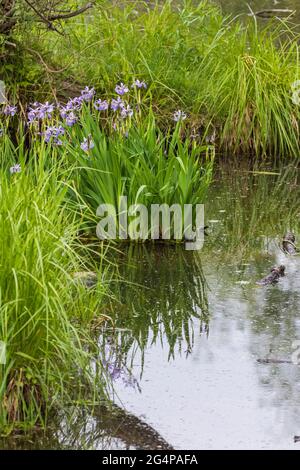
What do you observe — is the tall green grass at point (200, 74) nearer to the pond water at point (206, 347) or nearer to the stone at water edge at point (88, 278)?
the pond water at point (206, 347)

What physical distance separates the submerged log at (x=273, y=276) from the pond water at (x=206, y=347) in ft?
0.17

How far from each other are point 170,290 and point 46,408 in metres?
2.09

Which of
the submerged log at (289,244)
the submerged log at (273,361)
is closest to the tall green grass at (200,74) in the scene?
the submerged log at (289,244)

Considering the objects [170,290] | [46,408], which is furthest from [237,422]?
[170,290]

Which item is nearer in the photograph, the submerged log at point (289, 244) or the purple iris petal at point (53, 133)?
the purple iris petal at point (53, 133)

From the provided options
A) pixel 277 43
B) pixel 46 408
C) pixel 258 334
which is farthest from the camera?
pixel 277 43

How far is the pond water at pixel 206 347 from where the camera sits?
4.49 meters

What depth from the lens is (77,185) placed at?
735 centimetres

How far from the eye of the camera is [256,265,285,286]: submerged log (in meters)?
6.48

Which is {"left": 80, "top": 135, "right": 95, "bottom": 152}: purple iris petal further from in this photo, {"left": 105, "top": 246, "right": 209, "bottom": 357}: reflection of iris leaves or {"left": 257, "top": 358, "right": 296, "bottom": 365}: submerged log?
{"left": 257, "top": 358, "right": 296, "bottom": 365}: submerged log

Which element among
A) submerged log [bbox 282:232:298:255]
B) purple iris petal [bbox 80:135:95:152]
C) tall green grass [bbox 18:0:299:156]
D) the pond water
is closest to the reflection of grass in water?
the pond water

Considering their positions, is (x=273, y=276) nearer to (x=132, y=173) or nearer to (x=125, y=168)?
(x=132, y=173)

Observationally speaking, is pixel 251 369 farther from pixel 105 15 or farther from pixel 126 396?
pixel 105 15

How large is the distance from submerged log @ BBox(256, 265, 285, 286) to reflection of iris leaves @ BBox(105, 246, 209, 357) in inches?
14.4
